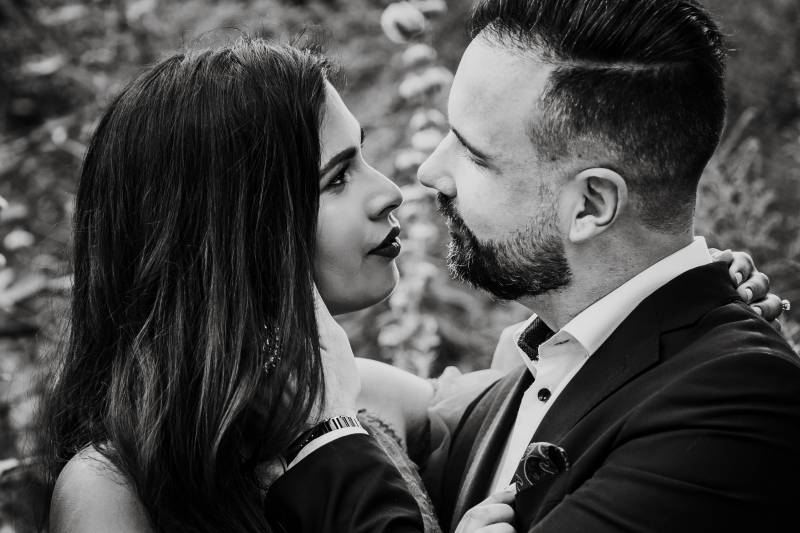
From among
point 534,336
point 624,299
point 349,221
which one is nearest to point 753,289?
point 624,299

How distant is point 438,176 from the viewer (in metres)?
2.47

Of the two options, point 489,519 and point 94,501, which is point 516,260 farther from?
point 94,501

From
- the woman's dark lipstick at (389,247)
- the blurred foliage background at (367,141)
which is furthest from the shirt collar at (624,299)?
the blurred foliage background at (367,141)

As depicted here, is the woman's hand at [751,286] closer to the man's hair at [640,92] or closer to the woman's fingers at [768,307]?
the woman's fingers at [768,307]

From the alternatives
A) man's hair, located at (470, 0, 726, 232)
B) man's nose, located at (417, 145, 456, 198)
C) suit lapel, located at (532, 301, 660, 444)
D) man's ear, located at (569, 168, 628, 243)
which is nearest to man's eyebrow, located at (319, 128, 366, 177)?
man's nose, located at (417, 145, 456, 198)

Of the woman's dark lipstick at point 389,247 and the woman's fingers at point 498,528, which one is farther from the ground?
the woman's dark lipstick at point 389,247

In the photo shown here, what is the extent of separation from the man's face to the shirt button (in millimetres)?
256

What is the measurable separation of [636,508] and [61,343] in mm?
1678

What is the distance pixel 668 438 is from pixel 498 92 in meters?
0.97

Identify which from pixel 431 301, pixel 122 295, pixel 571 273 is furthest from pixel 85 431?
pixel 431 301

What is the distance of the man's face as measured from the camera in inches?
90.4

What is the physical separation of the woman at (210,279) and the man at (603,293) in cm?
18

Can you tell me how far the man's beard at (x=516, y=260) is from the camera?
7.64 ft

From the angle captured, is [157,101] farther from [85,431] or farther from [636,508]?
[636,508]
